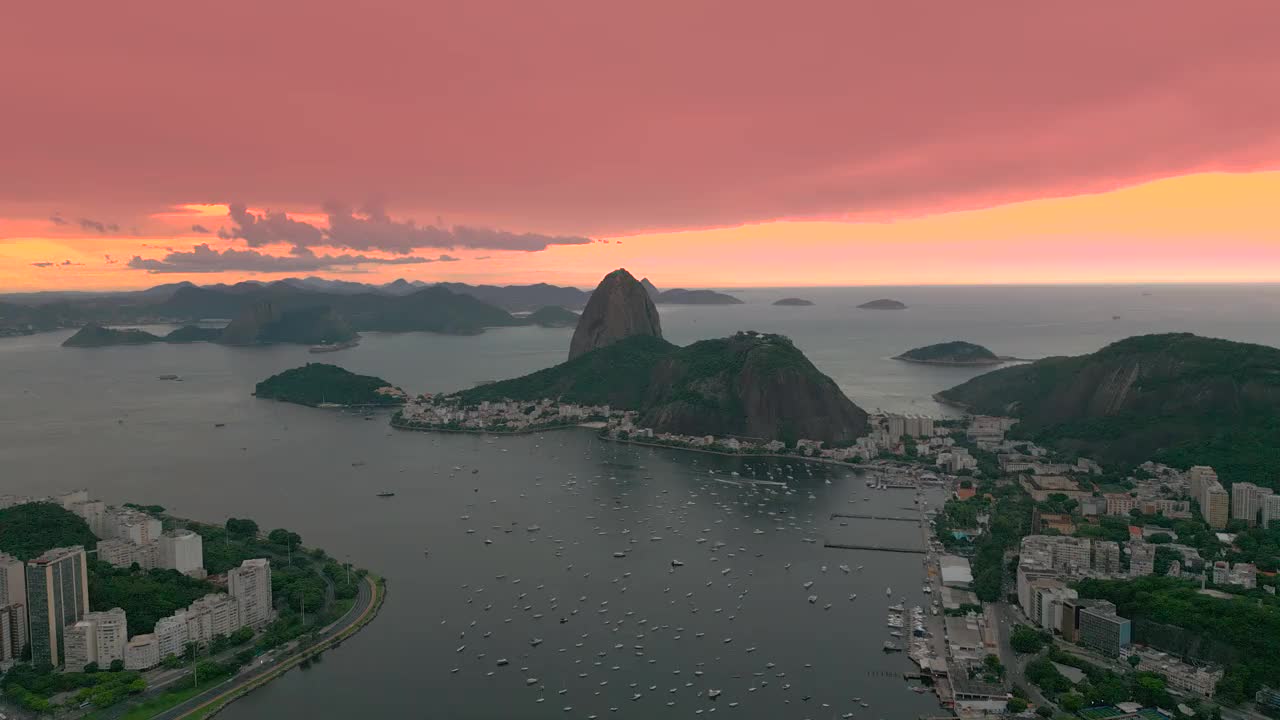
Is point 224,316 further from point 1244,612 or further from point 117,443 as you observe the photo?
point 1244,612

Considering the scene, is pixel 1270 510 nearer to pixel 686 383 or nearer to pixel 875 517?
pixel 875 517

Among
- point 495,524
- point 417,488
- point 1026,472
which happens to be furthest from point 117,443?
point 1026,472

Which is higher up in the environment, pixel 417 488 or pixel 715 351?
pixel 715 351

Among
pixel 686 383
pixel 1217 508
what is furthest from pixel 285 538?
pixel 1217 508

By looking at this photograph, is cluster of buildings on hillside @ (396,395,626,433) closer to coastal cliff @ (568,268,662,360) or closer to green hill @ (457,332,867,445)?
green hill @ (457,332,867,445)

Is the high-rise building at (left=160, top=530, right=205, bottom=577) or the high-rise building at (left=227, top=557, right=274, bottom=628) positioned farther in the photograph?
the high-rise building at (left=160, top=530, right=205, bottom=577)

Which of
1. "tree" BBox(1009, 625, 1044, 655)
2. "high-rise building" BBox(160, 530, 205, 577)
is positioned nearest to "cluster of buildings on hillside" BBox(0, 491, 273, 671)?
"high-rise building" BBox(160, 530, 205, 577)
